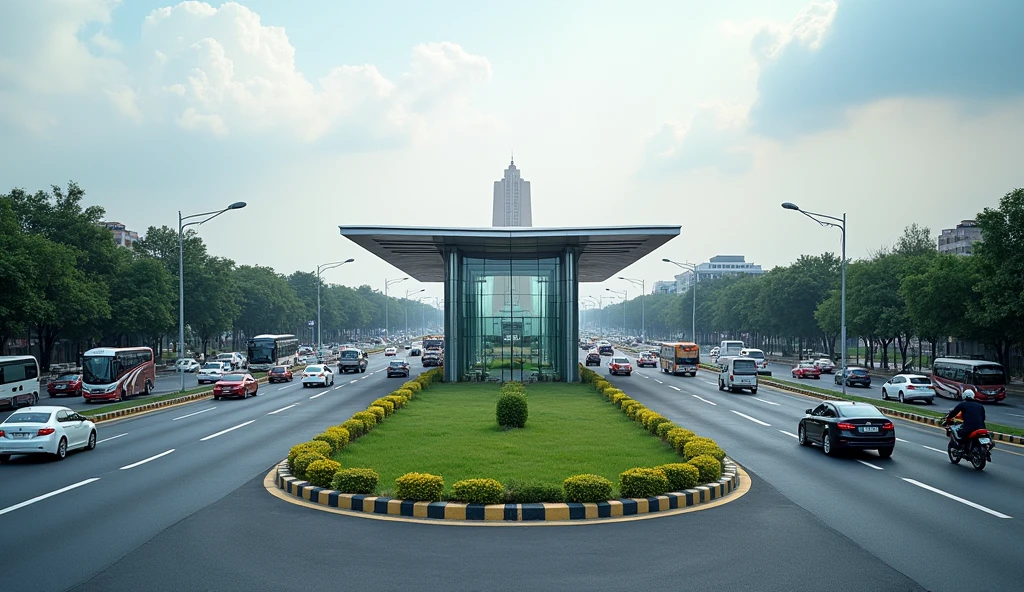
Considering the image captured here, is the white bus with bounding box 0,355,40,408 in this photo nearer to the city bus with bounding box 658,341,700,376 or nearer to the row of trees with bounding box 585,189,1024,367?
the city bus with bounding box 658,341,700,376

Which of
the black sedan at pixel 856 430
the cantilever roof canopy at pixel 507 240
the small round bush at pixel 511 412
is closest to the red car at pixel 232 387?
the cantilever roof canopy at pixel 507 240

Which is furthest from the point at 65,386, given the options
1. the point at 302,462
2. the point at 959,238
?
the point at 959,238

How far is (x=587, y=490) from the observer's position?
12.4 metres

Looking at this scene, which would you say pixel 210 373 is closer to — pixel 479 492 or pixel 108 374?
pixel 108 374

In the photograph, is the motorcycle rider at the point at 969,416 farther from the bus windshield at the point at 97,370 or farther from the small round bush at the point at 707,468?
the bus windshield at the point at 97,370

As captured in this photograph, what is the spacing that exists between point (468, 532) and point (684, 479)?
14.0 ft

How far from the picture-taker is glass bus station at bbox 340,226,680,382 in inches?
1794

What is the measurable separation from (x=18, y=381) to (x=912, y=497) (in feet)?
115

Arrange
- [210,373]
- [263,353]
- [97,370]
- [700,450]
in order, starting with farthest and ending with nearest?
[263,353], [210,373], [97,370], [700,450]

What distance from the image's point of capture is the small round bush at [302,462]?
14586mm

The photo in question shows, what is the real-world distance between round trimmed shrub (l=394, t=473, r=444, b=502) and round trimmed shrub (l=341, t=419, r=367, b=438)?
699cm

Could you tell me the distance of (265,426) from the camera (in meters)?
25.8

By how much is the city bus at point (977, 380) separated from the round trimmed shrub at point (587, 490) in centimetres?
3178

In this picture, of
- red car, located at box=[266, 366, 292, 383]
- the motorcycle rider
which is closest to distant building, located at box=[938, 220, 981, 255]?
red car, located at box=[266, 366, 292, 383]
